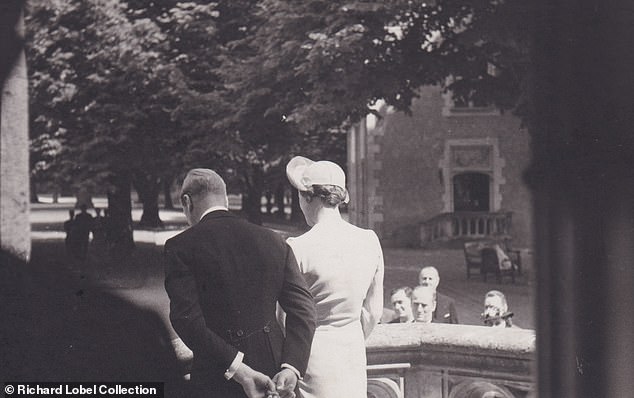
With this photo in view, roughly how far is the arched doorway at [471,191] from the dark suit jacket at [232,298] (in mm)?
14393

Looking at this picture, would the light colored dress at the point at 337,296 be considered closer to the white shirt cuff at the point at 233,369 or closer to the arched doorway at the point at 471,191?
the white shirt cuff at the point at 233,369

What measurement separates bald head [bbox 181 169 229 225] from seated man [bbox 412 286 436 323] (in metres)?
1.60

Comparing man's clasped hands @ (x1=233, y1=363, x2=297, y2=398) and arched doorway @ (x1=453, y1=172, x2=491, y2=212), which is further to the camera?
arched doorway @ (x1=453, y1=172, x2=491, y2=212)

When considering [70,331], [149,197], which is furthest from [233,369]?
[149,197]

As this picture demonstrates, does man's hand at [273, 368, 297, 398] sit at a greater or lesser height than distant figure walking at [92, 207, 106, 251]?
lesser

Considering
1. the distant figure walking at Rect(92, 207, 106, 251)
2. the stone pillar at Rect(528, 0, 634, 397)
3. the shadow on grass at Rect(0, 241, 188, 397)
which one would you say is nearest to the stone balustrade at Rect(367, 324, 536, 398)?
the shadow on grass at Rect(0, 241, 188, 397)

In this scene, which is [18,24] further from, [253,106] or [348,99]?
[348,99]

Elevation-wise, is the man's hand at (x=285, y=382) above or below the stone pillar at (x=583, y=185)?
below

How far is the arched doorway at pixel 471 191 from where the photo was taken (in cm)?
1652

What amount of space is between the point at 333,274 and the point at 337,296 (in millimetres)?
67

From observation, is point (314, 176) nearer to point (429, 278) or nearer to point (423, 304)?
point (423, 304)

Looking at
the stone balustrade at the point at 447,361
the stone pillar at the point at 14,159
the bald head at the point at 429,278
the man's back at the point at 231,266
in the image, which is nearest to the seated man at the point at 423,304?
the bald head at the point at 429,278

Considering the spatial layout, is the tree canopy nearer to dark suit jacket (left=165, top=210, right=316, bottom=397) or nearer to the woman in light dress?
the woman in light dress

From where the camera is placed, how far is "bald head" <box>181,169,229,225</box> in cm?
201
